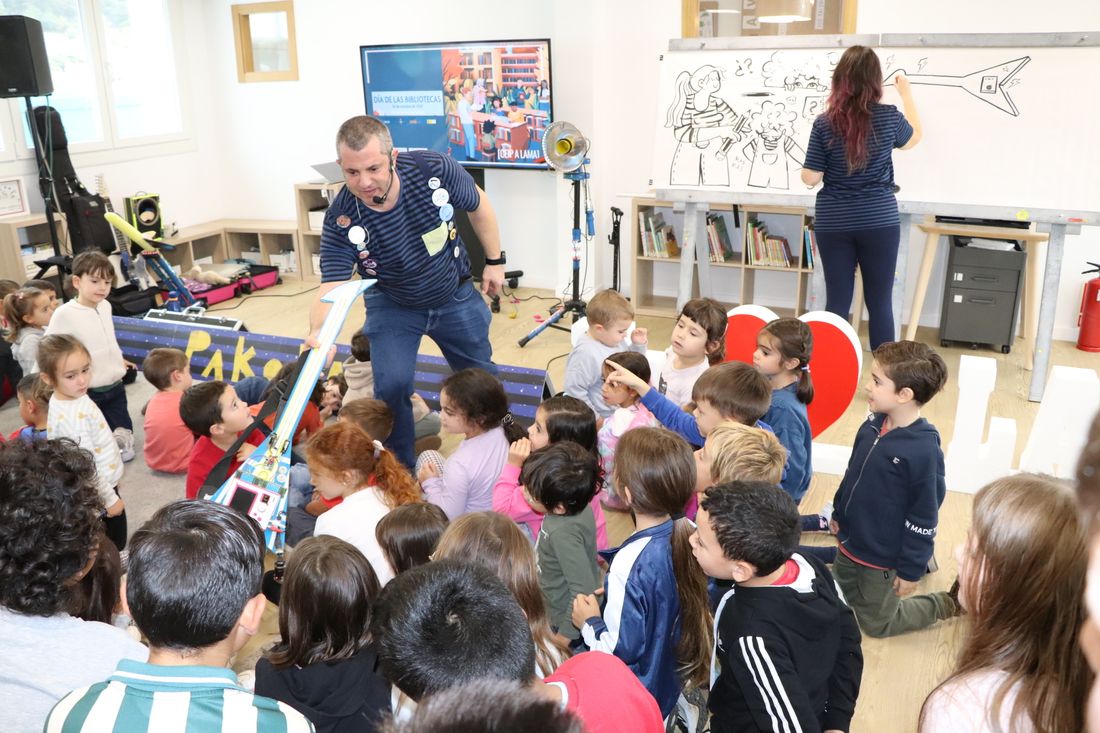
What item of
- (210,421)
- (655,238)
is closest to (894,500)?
(210,421)

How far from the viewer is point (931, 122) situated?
4.65 m

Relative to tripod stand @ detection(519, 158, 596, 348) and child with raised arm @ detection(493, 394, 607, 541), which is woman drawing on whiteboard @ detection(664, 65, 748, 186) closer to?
tripod stand @ detection(519, 158, 596, 348)

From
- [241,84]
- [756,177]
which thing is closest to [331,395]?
[756,177]

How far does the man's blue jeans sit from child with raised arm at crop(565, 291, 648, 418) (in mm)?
428

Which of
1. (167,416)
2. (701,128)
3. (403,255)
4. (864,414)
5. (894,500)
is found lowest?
(864,414)

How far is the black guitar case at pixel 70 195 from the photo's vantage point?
20.5 feet

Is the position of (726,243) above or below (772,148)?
below

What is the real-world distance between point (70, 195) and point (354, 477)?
4.84 m

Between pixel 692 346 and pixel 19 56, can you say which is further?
pixel 19 56

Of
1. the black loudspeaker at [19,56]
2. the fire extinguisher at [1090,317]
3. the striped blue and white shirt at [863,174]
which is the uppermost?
the black loudspeaker at [19,56]

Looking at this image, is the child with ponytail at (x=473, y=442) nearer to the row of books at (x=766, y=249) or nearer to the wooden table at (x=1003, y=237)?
the wooden table at (x=1003, y=237)

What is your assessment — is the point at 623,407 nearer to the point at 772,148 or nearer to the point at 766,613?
the point at 766,613

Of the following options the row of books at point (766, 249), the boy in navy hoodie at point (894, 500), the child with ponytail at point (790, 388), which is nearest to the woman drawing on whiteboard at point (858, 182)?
the child with ponytail at point (790, 388)

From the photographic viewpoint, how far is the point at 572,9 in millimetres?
6023
